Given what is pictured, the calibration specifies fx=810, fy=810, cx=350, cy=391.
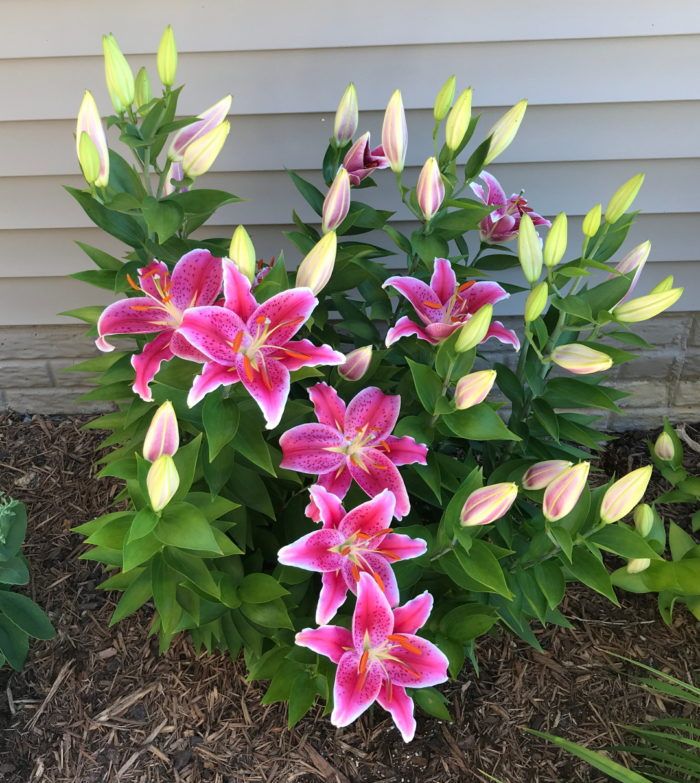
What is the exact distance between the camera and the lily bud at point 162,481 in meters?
1.18

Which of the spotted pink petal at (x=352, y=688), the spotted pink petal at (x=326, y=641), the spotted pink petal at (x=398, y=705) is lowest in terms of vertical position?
the spotted pink petal at (x=398, y=705)

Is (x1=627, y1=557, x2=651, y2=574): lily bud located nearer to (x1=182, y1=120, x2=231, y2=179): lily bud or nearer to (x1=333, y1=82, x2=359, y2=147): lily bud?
(x1=333, y1=82, x2=359, y2=147): lily bud

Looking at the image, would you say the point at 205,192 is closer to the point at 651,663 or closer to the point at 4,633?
the point at 4,633

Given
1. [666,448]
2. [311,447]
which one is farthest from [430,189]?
[666,448]

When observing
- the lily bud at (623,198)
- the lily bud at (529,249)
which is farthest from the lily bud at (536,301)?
the lily bud at (623,198)

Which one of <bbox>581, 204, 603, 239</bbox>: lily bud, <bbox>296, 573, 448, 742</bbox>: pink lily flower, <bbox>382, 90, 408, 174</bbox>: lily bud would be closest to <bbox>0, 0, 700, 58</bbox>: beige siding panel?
<bbox>382, 90, 408, 174</bbox>: lily bud

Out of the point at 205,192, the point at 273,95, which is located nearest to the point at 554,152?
the point at 273,95

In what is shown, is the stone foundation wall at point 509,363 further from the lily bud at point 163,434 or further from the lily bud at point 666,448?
the lily bud at point 163,434

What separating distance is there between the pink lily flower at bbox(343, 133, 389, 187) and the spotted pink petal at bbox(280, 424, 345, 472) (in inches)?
22.9

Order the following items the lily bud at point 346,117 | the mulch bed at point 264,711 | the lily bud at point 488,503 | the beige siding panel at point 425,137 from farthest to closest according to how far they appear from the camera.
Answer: the beige siding panel at point 425,137 < the mulch bed at point 264,711 < the lily bud at point 346,117 < the lily bud at point 488,503

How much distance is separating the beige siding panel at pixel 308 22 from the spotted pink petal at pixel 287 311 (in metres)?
0.96

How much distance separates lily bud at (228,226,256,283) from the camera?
1263 mm

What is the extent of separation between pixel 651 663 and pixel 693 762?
1.54ft

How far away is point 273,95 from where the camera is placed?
6.60ft
